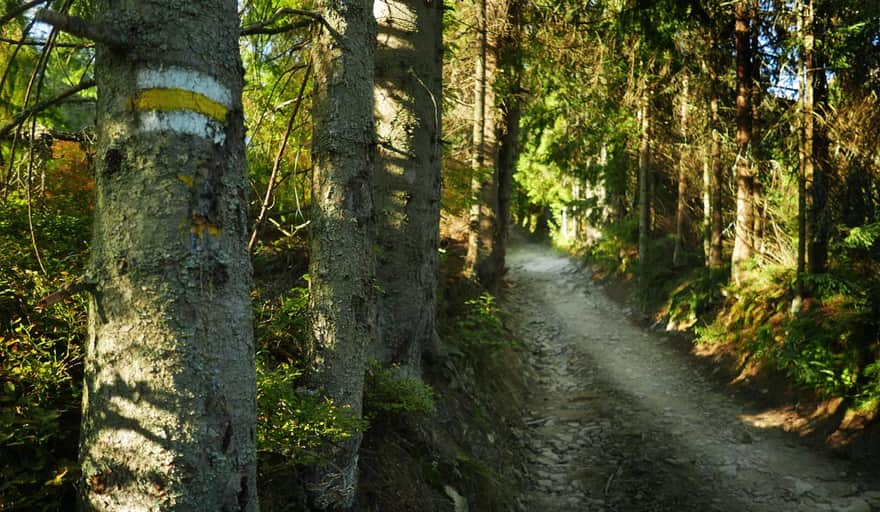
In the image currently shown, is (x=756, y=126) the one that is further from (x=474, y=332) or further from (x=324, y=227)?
(x=324, y=227)

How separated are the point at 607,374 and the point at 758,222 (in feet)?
18.0

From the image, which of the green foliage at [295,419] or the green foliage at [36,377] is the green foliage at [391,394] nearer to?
the green foliage at [295,419]

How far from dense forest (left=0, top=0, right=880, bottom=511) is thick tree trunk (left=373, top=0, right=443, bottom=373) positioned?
0.02 metres

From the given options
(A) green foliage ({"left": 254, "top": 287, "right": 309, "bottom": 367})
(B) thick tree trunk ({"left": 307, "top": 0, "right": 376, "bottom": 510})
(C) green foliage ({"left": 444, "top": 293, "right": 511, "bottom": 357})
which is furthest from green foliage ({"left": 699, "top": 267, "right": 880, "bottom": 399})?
(A) green foliage ({"left": 254, "top": 287, "right": 309, "bottom": 367})

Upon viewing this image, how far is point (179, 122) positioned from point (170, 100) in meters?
0.09

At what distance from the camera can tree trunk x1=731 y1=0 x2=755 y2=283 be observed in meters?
12.1

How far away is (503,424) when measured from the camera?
798 centimetres

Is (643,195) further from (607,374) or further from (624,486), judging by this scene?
(624,486)

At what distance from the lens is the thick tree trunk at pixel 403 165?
5.27m

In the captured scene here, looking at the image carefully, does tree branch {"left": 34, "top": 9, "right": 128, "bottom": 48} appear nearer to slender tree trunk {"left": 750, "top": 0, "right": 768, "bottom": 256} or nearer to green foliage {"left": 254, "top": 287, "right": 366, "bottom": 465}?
green foliage {"left": 254, "top": 287, "right": 366, "bottom": 465}

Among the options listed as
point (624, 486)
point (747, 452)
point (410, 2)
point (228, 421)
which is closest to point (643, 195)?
point (747, 452)

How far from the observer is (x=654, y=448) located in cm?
775

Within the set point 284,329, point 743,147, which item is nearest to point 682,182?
A: point 743,147

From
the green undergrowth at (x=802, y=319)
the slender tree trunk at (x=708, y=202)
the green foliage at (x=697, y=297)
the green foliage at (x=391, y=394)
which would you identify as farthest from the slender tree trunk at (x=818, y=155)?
the green foliage at (x=391, y=394)
